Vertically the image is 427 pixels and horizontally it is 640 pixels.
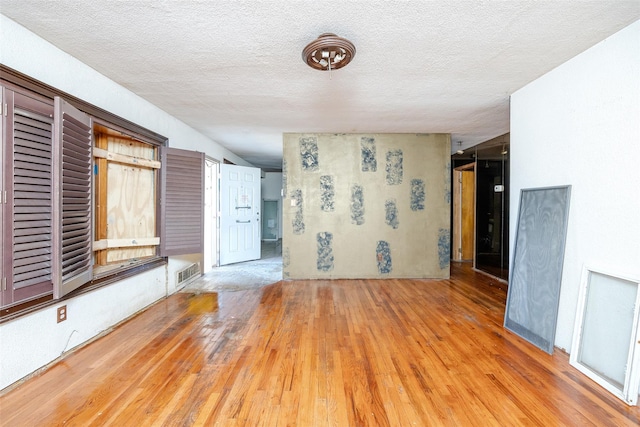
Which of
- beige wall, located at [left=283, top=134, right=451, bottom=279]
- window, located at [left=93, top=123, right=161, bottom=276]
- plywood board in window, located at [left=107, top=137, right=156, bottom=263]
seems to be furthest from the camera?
beige wall, located at [left=283, top=134, right=451, bottom=279]

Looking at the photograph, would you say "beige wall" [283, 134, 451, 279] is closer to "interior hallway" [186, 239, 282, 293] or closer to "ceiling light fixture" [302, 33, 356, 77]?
"interior hallway" [186, 239, 282, 293]

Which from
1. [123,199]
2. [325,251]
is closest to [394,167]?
[325,251]

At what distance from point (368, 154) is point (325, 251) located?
5.41 ft

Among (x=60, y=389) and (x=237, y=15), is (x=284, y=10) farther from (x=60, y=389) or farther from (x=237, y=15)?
(x=60, y=389)

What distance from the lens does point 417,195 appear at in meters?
4.43

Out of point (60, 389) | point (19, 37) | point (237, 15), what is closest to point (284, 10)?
point (237, 15)

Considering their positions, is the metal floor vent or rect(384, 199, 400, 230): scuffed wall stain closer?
the metal floor vent

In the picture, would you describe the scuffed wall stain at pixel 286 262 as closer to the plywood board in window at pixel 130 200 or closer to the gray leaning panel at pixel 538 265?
the plywood board in window at pixel 130 200

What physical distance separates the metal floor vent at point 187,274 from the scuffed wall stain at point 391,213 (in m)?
3.01

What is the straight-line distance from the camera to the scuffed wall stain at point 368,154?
442cm

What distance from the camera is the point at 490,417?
151 centimetres

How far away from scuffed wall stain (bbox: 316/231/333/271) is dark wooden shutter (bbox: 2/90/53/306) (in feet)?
10.3

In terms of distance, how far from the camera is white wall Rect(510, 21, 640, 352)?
5.86ft

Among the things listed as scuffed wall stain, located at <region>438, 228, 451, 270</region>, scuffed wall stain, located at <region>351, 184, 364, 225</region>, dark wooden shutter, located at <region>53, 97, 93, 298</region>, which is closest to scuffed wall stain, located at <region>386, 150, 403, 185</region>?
scuffed wall stain, located at <region>351, 184, 364, 225</region>
